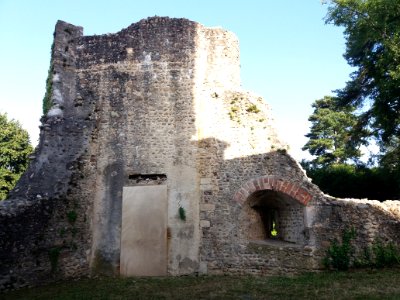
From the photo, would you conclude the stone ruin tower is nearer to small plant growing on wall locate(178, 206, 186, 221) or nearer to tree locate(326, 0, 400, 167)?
small plant growing on wall locate(178, 206, 186, 221)

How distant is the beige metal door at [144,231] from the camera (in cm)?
880

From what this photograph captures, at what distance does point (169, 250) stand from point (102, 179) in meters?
2.63

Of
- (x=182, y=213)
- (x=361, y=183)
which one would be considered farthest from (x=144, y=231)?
(x=361, y=183)

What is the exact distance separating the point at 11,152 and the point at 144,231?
18.1 m

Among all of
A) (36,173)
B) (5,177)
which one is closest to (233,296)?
(36,173)

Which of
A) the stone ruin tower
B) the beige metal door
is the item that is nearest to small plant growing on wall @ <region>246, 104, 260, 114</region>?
the stone ruin tower

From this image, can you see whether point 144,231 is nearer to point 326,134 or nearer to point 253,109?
point 253,109

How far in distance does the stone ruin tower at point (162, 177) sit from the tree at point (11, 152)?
1522 cm

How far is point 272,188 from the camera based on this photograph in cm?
896

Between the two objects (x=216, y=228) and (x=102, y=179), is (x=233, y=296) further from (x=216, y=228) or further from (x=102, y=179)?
(x=102, y=179)

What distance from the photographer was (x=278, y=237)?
9.73 meters

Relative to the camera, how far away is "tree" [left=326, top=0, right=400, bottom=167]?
1097cm

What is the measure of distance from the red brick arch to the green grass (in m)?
1.88

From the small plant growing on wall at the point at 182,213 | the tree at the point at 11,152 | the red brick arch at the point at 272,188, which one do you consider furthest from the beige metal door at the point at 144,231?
the tree at the point at 11,152
